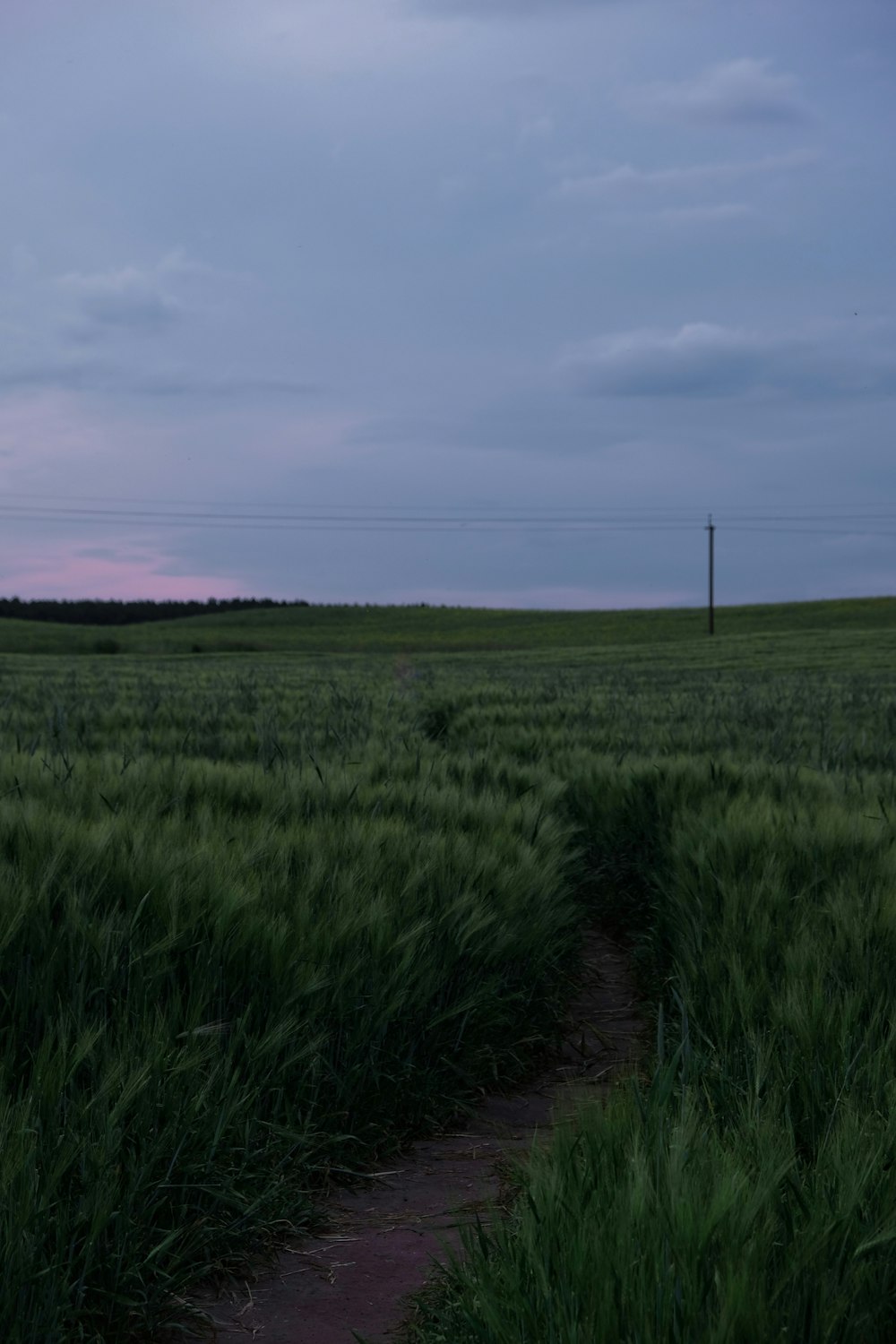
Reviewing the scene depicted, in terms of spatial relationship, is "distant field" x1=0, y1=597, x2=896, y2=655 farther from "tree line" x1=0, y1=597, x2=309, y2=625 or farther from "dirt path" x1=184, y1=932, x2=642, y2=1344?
"dirt path" x1=184, y1=932, x2=642, y2=1344

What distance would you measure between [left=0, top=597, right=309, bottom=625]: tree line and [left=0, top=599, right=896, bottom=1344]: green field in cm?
8366

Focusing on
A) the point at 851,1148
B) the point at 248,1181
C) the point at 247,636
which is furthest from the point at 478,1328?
the point at 247,636

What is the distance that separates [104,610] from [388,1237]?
91591 mm

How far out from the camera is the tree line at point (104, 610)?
85.4m

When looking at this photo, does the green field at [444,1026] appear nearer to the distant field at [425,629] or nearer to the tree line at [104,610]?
the distant field at [425,629]

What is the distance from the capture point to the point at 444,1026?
2.56m

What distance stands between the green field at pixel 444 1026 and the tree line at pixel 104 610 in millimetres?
83663

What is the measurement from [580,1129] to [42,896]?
1.34 metres

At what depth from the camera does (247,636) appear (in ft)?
240

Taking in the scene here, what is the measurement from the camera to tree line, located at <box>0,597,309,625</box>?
280ft

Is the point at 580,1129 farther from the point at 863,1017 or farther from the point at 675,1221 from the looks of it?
the point at 863,1017

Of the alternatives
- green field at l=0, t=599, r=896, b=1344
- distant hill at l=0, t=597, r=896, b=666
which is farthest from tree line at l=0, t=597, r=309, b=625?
green field at l=0, t=599, r=896, b=1344

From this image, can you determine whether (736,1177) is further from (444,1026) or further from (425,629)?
(425,629)

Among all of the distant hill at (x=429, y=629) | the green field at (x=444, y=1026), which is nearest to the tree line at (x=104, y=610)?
the distant hill at (x=429, y=629)
